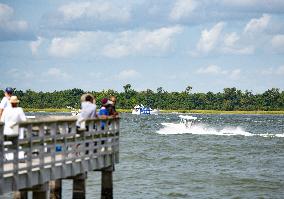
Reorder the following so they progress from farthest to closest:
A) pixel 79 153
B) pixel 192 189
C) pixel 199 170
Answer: pixel 199 170
pixel 192 189
pixel 79 153

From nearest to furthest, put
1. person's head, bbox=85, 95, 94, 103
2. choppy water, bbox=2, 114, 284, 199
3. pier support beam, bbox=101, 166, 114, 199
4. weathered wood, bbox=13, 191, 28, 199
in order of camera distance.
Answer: weathered wood, bbox=13, 191, 28, 199 → person's head, bbox=85, 95, 94, 103 → pier support beam, bbox=101, 166, 114, 199 → choppy water, bbox=2, 114, 284, 199

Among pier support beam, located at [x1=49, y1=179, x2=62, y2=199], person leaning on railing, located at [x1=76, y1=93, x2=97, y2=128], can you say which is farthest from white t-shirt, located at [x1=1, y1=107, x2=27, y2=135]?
pier support beam, located at [x1=49, y1=179, x2=62, y2=199]

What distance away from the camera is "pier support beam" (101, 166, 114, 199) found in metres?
25.5

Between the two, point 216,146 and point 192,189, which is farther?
point 216,146

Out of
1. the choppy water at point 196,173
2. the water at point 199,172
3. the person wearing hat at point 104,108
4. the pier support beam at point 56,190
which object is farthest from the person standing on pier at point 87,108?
the water at point 199,172

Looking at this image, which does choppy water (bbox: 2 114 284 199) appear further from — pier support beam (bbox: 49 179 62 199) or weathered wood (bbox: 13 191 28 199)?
weathered wood (bbox: 13 191 28 199)

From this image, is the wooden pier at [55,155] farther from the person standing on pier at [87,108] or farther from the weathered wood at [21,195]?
the person standing on pier at [87,108]

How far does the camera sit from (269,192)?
39875mm

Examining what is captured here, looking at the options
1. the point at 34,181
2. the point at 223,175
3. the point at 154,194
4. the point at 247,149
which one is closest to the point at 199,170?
the point at 223,175

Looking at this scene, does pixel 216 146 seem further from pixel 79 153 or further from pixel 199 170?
pixel 79 153

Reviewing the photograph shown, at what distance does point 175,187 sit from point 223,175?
25.5 feet

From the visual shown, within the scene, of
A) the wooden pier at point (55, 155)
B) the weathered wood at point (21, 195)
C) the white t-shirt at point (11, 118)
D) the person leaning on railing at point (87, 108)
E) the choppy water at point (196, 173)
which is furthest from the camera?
the choppy water at point (196, 173)

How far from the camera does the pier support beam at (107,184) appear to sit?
25.5 metres

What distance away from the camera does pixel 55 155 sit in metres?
20.6
